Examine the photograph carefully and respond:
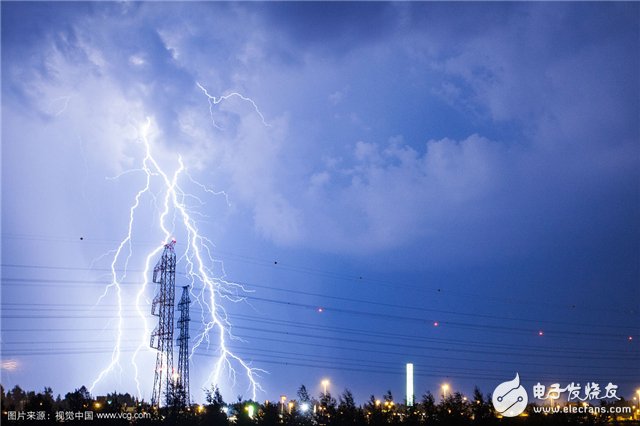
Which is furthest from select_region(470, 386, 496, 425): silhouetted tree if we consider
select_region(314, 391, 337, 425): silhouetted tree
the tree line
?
select_region(314, 391, 337, 425): silhouetted tree

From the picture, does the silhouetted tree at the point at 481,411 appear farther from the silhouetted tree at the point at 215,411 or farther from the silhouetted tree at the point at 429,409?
the silhouetted tree at the point at 215,411

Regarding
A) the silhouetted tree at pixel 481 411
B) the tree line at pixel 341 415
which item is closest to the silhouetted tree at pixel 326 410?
the tree line at pixel 341 415

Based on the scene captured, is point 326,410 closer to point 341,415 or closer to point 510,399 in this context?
point 341,415

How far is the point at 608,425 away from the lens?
27.8 meters

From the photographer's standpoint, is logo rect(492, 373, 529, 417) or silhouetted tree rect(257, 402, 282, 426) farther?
silhouetted tree rect(257, 402, 282, 426)

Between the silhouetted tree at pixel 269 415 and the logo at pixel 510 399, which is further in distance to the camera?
the silhouetted tree at pixel 269 415

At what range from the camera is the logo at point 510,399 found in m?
25.5

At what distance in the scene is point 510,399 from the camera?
88.1 feet

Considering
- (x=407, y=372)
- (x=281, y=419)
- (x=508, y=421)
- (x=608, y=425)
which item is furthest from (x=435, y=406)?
(x=407, y=372)

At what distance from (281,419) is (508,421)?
11.0 m

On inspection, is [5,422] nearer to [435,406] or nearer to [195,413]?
[195,413]

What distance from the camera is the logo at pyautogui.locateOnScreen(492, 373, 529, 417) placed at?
25.5 metres

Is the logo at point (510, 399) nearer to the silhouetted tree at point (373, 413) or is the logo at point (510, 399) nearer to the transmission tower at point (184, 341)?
the silhouetted tree at point (373, 413)

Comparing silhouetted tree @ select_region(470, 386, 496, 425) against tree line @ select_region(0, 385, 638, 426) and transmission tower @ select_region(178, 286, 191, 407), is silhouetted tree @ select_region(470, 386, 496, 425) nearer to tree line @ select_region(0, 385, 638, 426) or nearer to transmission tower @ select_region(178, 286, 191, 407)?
tree line @ select_region(0, 385, 638, 426)
